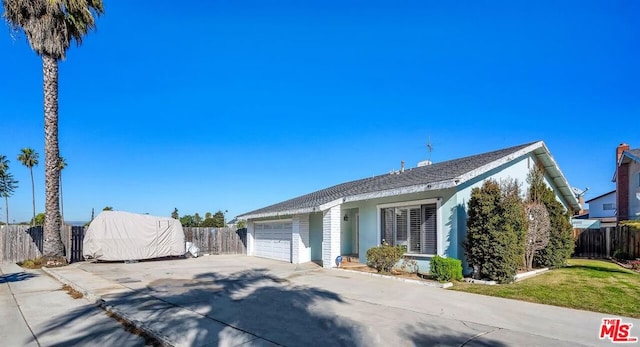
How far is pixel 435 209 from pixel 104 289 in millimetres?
9946

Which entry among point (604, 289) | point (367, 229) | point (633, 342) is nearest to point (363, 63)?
point (367, 229)

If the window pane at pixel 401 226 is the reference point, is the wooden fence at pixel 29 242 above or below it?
below

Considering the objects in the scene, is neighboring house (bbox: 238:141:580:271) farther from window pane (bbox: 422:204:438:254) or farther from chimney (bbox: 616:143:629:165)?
chimney (bbox: 616:143:629:165)

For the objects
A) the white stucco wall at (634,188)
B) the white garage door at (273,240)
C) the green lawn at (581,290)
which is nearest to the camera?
the green lawn at (581,290)

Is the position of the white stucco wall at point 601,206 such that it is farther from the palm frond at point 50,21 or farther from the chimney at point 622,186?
the palm frond at point 50,21

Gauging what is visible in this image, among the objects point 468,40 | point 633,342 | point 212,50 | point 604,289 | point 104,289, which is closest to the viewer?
point 633,342

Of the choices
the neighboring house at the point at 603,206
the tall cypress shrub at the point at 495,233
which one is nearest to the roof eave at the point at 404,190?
the tall cypress shrub at the point at 495,233

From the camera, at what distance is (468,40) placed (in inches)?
616

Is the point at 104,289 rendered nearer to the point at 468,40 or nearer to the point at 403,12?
the point at 403,12

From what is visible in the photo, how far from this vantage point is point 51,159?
1761cm

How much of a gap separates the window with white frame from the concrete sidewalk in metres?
9.02

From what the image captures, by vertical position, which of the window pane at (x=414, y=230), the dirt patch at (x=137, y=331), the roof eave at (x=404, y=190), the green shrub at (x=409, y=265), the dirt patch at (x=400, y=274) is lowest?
the dirt patch at (x=400, y=274)

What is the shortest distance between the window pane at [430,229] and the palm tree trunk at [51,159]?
16.4 m

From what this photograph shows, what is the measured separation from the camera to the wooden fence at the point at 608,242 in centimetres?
1596
